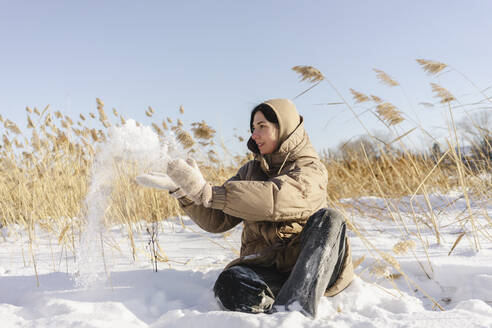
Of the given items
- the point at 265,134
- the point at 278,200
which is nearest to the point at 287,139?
the point at 265,134

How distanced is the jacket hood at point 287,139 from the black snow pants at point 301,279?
1.07 ft

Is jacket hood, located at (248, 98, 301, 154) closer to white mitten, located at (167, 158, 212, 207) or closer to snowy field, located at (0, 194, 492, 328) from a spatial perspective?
white mitten, located at (167, 158, 212, 207)

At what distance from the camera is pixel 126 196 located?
2543mm

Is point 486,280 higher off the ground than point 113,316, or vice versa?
point 113,316

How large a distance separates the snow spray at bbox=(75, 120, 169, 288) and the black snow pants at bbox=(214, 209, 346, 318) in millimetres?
728

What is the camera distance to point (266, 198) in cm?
147

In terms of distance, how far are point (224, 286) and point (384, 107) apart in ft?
5.62

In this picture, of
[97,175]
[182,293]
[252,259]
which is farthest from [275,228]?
[97,175]

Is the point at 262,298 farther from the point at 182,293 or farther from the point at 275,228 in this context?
the point at 182,293

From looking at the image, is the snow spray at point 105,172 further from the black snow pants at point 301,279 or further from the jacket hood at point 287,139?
the black snow pants at point 301,279

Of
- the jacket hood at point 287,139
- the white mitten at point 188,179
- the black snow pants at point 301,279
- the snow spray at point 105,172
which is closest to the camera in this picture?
the white mitten at point 188,179

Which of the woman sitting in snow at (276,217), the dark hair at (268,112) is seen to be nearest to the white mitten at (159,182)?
the woman sitting in snow at (276,217)

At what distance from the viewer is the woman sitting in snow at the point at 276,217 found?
4.86ft

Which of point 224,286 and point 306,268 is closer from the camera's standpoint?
point 306,268
